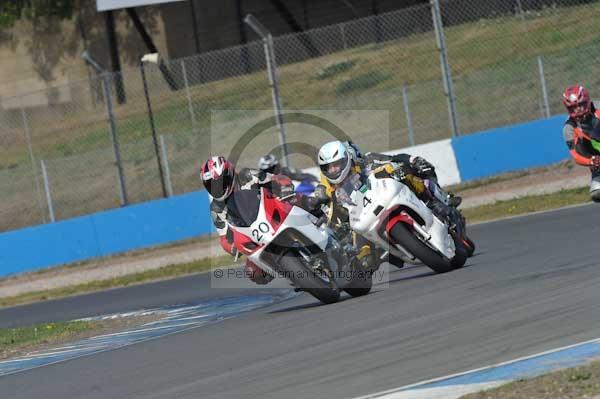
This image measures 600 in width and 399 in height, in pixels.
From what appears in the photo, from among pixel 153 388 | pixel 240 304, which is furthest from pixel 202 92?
pixel 153 388

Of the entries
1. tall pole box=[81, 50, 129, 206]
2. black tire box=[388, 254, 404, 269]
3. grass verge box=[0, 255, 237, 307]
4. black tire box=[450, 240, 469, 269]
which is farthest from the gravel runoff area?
black tire box=[388, 254, 404, 269]

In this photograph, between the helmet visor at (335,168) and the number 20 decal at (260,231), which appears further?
the helmet visor at (335,168)

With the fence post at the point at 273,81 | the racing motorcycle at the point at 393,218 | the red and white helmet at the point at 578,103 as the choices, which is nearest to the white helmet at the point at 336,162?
the racing motorcycle at the point at 393,218

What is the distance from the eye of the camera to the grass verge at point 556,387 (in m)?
6.01

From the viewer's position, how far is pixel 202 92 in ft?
81.0

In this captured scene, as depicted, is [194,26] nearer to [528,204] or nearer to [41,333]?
[528,204]

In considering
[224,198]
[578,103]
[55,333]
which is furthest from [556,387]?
[578,103]

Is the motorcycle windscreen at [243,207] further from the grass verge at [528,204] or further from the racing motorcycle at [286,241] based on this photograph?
the grass verge at [528,204]

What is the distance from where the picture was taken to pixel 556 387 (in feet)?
20.2

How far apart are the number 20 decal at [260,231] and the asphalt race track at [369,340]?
740 mm

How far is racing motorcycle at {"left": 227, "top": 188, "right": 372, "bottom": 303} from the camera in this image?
426 inches

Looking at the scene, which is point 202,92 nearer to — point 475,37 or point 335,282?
point 475,37

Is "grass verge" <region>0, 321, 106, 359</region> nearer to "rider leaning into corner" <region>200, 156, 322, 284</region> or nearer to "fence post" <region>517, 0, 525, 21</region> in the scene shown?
"rider leaning into corner" <region>200, 156, 322, 284</region>

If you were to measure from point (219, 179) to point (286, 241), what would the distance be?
0.84 meters
